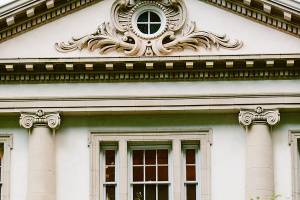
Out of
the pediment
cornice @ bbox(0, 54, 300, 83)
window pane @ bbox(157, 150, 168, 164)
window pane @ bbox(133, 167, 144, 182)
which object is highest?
the pediment

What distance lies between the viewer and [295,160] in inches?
981

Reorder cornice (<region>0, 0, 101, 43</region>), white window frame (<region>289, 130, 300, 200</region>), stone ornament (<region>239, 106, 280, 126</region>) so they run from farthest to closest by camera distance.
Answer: cornice (<region>0, 0, 101, 43</region>)
stone ornament (<region>239, 106, 280, 126</region>)
white window frame (<region>289, 130, 300, 200</region>)

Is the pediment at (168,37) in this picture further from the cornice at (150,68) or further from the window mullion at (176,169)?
the window mullion at (176,169)

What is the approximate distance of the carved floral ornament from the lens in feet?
82.8

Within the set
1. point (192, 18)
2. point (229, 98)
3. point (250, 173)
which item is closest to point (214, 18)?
point (192, 18)

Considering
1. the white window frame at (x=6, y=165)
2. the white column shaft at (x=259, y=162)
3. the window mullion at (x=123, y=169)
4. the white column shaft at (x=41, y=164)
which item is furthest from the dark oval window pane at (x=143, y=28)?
the white window frame at (x=6, y=165)

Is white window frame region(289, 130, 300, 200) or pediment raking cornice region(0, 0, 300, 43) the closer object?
white window frame region(289, 130, 300, 200)

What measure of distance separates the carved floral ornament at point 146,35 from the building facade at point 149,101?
3cm

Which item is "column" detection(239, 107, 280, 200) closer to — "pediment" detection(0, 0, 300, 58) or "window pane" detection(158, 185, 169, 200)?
"pediment" detection(0, 0, 300, 58)

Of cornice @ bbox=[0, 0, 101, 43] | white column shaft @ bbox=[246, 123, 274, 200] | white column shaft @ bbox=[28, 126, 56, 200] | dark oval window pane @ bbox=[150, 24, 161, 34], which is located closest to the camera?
white column shaft @ bbox=[246, 123, 274, 200]

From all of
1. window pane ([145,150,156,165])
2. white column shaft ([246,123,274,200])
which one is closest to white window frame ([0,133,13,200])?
window pane ([145,150,156,165])

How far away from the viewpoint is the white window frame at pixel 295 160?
24734 mm

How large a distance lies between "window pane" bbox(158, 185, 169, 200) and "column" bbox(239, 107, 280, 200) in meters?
2.03

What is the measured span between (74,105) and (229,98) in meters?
3.81
